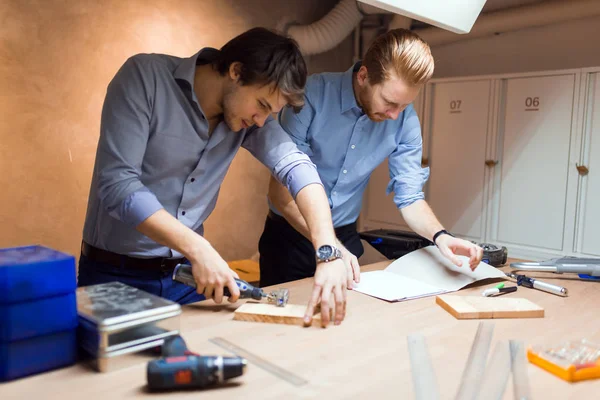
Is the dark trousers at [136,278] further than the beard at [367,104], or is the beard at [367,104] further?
the beard at [367,104]

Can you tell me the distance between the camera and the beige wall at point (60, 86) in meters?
3.11

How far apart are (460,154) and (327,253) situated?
264cm

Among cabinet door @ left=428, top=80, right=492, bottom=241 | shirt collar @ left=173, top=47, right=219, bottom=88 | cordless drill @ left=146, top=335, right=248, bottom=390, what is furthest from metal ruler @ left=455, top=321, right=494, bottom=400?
cabinet door @ left=428, top=80, right=492, bottom=241

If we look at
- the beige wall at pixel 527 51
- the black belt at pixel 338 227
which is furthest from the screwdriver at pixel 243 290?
the beige wall at pixel 527 51

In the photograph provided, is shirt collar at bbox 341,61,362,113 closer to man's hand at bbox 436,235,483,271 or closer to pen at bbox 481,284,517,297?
man's hand at bbox 436,235,483,271

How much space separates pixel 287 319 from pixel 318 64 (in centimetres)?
371

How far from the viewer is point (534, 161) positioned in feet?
11.4

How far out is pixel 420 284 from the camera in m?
1.71

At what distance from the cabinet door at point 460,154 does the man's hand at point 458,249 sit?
1999mm

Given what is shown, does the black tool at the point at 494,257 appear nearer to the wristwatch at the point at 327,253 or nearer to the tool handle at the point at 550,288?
the tool handle at the point at 550,288

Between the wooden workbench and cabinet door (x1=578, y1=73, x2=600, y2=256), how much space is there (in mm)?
1856

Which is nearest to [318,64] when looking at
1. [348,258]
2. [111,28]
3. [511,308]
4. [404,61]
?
[111,28]

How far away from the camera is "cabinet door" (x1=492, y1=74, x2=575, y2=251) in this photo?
335 cm

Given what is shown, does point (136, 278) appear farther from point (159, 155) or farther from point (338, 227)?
point (338, 227)
